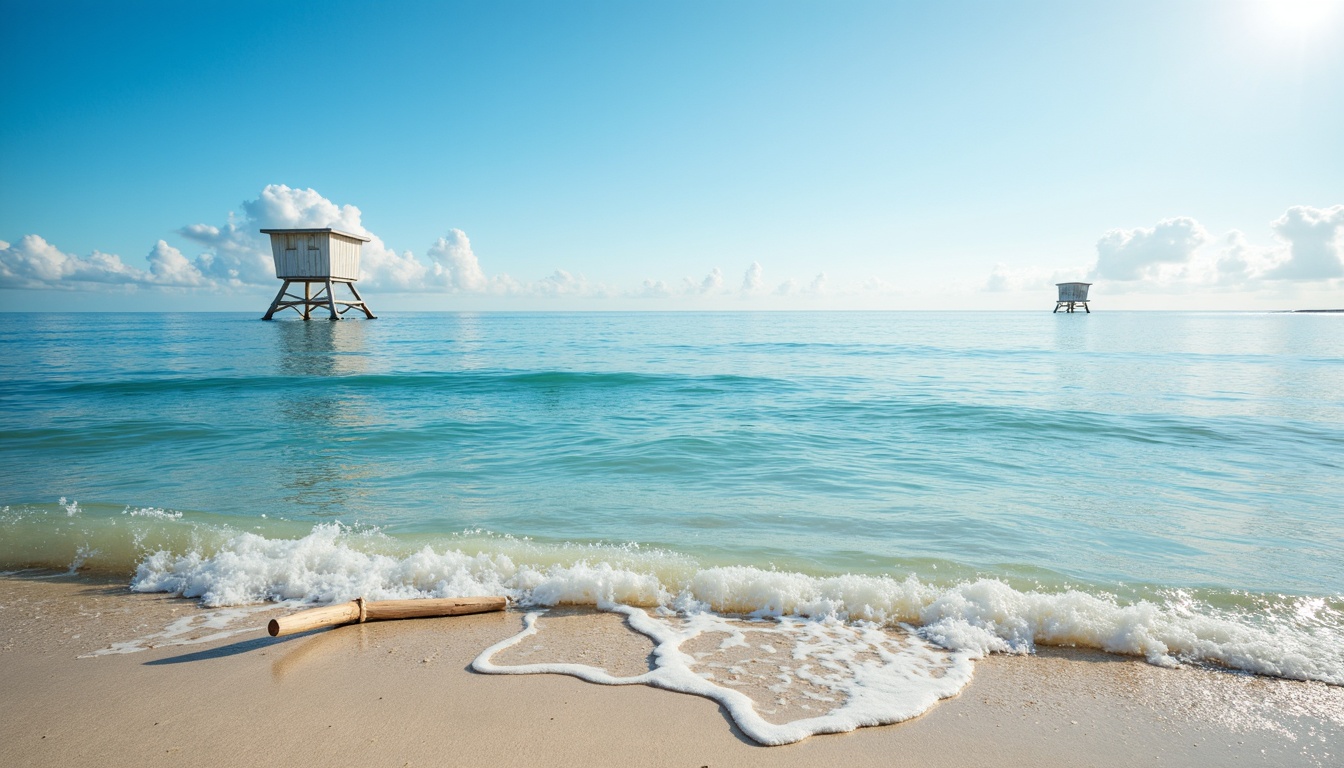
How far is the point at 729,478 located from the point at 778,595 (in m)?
4.33

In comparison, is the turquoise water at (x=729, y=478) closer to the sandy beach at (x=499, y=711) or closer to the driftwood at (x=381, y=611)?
the driftwood at (x=381, y=611)

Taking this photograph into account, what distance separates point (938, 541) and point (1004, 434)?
7.06 meters

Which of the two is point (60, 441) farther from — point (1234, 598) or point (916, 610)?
point (1234, 598)

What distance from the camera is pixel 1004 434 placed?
12.4 m

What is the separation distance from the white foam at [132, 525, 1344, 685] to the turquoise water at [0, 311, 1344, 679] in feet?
0.25

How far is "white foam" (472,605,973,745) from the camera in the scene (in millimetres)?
3373

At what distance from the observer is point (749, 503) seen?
798 centimetres

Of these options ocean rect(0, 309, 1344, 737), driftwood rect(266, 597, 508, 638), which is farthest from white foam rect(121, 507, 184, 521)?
driftwood rect(266, 597, 508, 638)

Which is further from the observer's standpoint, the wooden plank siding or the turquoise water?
the wooden plank siding

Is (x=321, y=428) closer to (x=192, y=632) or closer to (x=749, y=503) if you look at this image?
(x=192, y=632)

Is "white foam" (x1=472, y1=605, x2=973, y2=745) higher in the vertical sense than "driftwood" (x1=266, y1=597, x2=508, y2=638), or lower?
lower

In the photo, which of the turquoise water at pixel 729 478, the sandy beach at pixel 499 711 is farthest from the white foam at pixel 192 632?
the turquoise water at pixel 729 478

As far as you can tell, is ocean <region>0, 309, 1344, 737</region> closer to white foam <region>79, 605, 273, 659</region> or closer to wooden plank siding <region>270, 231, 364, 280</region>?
white foam <region>79, 605, 273, 659</region>

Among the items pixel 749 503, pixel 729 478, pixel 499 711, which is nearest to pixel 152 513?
pixel 499 711
